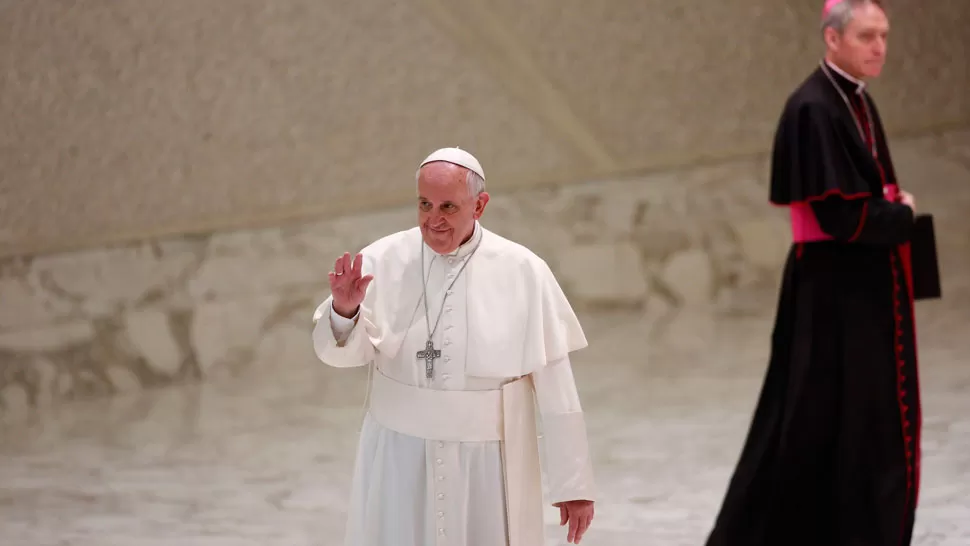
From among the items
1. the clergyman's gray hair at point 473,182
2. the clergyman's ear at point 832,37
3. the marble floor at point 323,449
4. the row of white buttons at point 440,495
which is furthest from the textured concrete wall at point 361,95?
the row of white buttons at point 440,495

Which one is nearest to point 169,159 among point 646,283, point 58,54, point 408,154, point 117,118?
point 117,118

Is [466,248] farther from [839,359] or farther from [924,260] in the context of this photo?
[924,260]

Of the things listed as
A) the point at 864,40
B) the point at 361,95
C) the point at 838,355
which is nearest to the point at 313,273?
the point at 361,95

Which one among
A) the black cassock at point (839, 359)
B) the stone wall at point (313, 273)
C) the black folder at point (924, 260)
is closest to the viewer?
the black cassock at point (839, 359)

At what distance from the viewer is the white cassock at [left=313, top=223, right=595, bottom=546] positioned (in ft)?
9.74

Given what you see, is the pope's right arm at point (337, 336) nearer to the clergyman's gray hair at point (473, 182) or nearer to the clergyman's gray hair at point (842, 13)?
the clergyman's gray hair at point (473, 182)

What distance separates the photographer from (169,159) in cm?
700

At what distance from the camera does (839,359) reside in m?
3.61

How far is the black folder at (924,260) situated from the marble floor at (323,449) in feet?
3.19

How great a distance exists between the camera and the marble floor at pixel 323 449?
4.77 m

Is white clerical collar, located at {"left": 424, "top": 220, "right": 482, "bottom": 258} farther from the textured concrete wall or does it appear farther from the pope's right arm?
the textured concrete wall

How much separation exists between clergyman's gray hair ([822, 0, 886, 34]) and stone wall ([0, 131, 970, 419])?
4155 millimetres

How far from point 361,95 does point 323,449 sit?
2.26 m

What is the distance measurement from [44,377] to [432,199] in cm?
485
